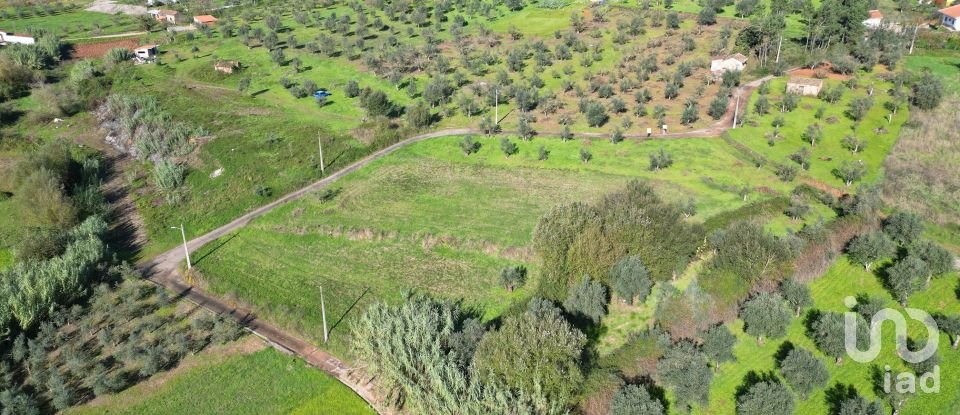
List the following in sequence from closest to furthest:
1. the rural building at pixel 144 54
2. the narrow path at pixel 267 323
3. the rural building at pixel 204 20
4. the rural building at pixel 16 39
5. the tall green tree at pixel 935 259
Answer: the narrow path at pixel 267 323
the tall green tree at pixel 935 259
the rural building at pixel 144 54
the rural building at pixel 16 39
the rural building at pixel 204 20

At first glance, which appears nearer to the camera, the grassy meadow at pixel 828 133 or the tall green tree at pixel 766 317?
the tall green tree at pixel 766 317

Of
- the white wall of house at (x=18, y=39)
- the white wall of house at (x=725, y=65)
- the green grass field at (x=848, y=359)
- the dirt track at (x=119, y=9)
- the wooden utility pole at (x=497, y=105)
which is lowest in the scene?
the green grass field at (x=848, y=359)

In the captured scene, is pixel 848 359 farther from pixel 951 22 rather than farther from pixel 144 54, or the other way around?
pixel 144 54

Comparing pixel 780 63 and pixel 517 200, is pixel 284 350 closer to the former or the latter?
pixel 517 200

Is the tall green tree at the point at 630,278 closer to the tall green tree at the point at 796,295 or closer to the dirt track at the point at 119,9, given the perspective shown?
the tall green tree at the point at 796,295

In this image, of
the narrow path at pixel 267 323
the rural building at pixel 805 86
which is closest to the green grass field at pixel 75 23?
the narrow path at pixel 267 323

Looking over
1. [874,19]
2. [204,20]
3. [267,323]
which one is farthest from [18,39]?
[874,19]
